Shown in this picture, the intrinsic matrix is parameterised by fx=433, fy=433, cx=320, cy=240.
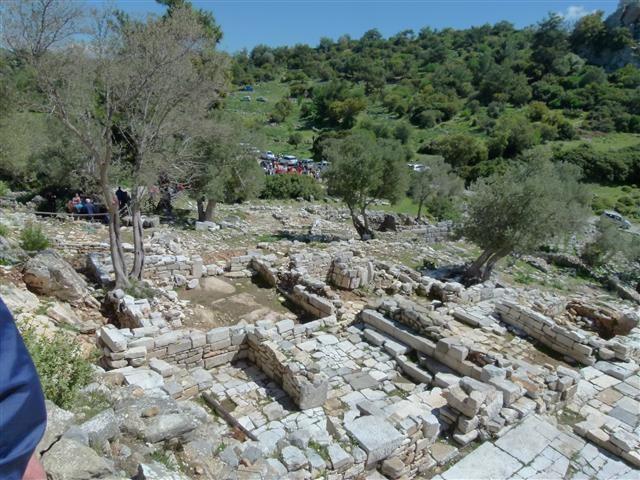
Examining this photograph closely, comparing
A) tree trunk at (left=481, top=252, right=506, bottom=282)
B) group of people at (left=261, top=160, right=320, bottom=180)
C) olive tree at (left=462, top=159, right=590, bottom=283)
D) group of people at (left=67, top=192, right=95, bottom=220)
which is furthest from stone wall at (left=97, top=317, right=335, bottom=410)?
group of people at (left=261, top=160, right=320, bottom=180)

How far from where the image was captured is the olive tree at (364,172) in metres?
19.8

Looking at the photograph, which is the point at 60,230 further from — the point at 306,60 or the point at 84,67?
the point at 306,60

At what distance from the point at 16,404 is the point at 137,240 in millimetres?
10673

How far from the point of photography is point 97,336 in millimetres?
8609

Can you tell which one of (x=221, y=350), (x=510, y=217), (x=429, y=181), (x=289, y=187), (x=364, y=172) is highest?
(x=364, y=172)

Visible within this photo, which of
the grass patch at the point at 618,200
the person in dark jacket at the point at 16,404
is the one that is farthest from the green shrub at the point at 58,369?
the grass patch at the point at 618,200

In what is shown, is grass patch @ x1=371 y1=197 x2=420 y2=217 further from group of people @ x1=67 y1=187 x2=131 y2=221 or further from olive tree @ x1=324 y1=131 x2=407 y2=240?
group of people @ x1=67 y1=187 x2=131 y2=221

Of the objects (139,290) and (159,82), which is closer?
(159,82)

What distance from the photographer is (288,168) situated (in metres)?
38.9

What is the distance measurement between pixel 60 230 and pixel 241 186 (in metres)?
7.82

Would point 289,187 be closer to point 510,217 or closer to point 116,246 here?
point 510,217

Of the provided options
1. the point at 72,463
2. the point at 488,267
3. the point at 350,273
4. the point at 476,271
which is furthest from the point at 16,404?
the point at 488,267

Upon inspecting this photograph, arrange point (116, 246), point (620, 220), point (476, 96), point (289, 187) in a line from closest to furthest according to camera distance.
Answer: point (116, 246)
point (289, 187)
point (620, 220)
point (476, 96)

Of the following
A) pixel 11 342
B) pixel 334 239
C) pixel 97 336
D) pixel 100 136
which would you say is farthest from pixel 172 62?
pixel 334 239
